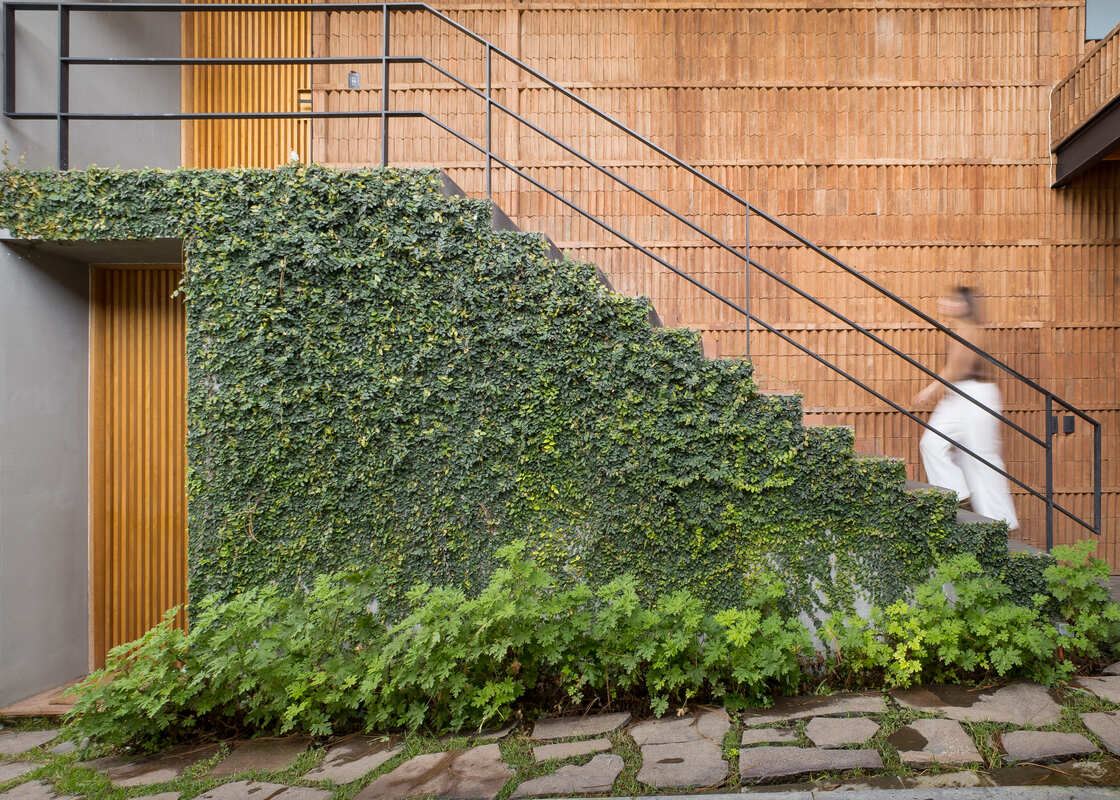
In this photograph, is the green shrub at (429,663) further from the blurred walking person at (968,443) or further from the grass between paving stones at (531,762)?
the blurred walking person at (968,443)

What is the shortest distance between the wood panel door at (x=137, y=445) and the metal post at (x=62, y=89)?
96 cm

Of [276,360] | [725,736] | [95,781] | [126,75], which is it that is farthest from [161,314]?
[725,736]

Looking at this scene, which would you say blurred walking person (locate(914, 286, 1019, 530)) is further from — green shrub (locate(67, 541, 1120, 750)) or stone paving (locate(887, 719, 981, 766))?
stone paving (locate(887, 719, 981, 766))

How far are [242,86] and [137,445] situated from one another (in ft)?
11.5

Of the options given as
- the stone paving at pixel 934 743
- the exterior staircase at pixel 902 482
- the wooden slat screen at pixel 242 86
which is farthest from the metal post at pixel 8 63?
the stone paving at pixel 934 743

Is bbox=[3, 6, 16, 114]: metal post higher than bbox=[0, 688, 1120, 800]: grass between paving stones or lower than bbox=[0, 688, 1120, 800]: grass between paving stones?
higher

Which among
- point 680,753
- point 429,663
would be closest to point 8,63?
point 429,663

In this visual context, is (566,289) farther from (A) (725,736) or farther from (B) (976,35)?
(B) (976,35)

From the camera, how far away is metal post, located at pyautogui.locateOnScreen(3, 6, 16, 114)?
4.12 metres

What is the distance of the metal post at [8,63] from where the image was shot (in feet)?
13.5

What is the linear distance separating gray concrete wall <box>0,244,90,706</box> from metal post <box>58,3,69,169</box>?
736mm

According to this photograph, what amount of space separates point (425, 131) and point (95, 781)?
5284 millimetres

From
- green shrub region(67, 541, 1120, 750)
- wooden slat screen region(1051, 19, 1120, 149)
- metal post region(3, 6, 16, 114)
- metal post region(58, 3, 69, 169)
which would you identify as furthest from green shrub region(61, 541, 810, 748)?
wooden slat screen region(1051, 19, 1120, 149)

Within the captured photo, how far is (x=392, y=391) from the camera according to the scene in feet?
13.2
